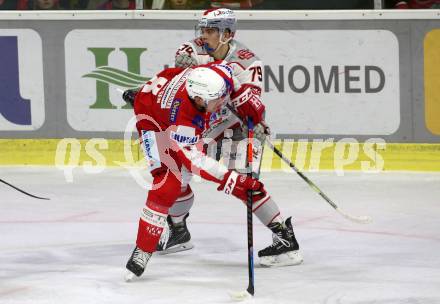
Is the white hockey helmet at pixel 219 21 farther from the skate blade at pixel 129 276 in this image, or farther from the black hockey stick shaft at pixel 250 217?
the skate blade at pixel 129 276

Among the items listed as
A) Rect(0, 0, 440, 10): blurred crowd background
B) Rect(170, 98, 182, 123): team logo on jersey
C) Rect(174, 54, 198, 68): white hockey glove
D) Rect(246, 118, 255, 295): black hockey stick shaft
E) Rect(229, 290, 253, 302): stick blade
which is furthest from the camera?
Rect(0, 0, 440, 10): blurred crowd background

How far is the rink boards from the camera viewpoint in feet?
32.4

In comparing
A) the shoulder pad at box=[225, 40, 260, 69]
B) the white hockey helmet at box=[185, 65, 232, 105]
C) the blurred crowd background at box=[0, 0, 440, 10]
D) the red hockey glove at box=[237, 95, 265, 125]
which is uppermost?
→ the blurred crowd background at box=[0, 0, 440, 10]

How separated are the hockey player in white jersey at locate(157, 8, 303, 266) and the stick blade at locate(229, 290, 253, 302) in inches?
33.4

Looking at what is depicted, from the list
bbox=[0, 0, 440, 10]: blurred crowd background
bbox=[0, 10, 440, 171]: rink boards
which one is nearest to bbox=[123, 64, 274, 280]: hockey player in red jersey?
bbox=[0, 10, 440, 171]: rink boards

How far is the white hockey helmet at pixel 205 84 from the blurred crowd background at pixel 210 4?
3.66m

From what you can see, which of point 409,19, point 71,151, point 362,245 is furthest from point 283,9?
point 362,245

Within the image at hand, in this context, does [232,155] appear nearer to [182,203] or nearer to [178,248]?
[182,203]

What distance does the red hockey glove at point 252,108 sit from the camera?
7.02m

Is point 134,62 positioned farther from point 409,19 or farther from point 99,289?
point 99,289

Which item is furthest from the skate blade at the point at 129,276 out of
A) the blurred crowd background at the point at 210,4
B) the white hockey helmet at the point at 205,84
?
the blurred crowd background at the point at 210,4

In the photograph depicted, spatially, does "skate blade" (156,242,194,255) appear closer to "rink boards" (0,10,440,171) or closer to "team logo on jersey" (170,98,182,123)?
"team logo on jersey" (170,98,182,123)

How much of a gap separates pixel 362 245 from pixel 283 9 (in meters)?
3.10

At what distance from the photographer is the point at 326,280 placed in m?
6.66
